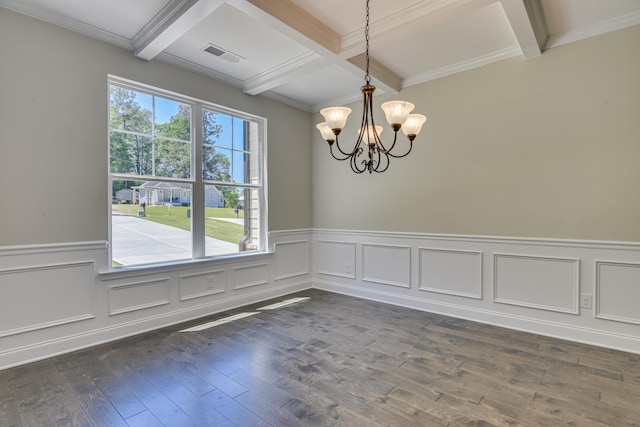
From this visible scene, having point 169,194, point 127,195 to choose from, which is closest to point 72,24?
point 127,195

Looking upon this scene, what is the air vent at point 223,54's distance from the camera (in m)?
3.19

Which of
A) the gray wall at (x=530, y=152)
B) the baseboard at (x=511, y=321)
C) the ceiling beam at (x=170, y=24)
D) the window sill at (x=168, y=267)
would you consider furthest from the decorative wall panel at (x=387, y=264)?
the ceiling beam at (x=170, y=24)

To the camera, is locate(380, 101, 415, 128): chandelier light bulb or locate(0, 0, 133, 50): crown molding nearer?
locate(380, 101, 415, 128): chandelier light bulb

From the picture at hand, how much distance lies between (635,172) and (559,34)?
1418 millimetres

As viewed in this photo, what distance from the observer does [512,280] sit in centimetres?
336

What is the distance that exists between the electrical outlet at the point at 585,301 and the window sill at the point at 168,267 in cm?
353

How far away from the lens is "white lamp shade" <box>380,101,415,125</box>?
2.17 metres

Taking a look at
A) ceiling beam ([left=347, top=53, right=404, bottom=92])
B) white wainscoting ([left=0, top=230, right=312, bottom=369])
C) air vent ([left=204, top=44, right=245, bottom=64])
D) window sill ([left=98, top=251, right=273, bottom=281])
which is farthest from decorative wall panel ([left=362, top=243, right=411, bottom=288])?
air vent ([left=204, top=44, right=245, bottom=64])

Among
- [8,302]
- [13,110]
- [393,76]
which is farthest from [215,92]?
[8,302]

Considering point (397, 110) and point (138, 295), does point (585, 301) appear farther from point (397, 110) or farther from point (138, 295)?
point (138, 295)

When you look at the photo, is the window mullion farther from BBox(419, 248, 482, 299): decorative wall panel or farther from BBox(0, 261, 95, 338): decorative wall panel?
BBox(419, 248, 482, 299): decorative wall panel

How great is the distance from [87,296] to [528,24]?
14.5 ft

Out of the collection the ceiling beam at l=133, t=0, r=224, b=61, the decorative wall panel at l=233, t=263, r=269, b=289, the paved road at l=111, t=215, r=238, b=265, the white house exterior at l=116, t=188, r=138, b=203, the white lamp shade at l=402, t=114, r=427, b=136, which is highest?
the ceiling beam at l=133, t=0, r=224, b=61

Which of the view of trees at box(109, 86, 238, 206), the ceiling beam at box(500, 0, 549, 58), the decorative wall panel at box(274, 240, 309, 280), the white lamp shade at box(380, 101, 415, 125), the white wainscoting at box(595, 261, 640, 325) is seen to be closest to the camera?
the white lamp shade at box(380, 101, 415, 125)
